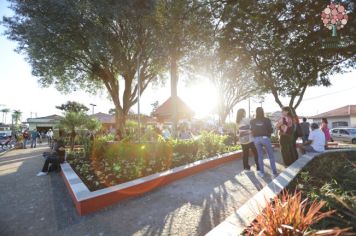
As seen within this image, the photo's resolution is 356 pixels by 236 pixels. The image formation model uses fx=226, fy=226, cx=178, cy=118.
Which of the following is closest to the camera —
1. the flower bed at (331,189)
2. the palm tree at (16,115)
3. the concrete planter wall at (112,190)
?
the flower bed at (331,189)

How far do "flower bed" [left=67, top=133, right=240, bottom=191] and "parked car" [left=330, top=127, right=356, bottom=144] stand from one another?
2067 centimetres

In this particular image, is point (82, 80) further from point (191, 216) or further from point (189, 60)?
point (191, 216)

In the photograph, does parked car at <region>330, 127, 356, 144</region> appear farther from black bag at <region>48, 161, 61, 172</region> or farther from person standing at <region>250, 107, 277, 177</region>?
black bag at <region>48, 161, 61, 172</region>

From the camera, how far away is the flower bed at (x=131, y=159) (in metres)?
5.79

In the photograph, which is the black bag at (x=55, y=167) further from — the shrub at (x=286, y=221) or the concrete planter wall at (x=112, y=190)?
the shrub at (x=286, y=221)

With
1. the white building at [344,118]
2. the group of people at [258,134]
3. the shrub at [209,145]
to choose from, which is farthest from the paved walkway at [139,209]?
the white building at [344,118]

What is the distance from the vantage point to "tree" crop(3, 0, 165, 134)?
12.1m

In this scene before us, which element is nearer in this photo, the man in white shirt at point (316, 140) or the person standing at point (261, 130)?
the person standing at point (261, 130)

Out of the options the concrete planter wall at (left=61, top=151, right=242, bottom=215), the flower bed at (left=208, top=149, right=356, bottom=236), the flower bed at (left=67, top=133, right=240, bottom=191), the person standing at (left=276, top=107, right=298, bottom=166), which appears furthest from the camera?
the person standing at (left=276, top=107, right=298, bottom=166)

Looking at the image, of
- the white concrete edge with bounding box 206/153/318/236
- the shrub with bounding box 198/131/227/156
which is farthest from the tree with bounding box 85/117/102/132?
the white concrete edge with bounding box 206/153/318/236

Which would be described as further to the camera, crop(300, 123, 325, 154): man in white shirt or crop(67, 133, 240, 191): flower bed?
crop(300, 123, 325, 154): man in white shirt

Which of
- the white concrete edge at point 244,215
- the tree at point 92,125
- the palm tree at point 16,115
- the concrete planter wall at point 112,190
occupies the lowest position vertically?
the concrete planter wall at point 112,190

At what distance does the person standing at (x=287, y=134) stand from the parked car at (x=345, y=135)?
2061cm

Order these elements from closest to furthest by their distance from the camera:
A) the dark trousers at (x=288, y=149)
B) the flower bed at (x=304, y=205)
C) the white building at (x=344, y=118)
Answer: the flower bed at (x=304, y=205)
the dark trousers at (x=288, y=149)
the white building at (x=344, y=118)
